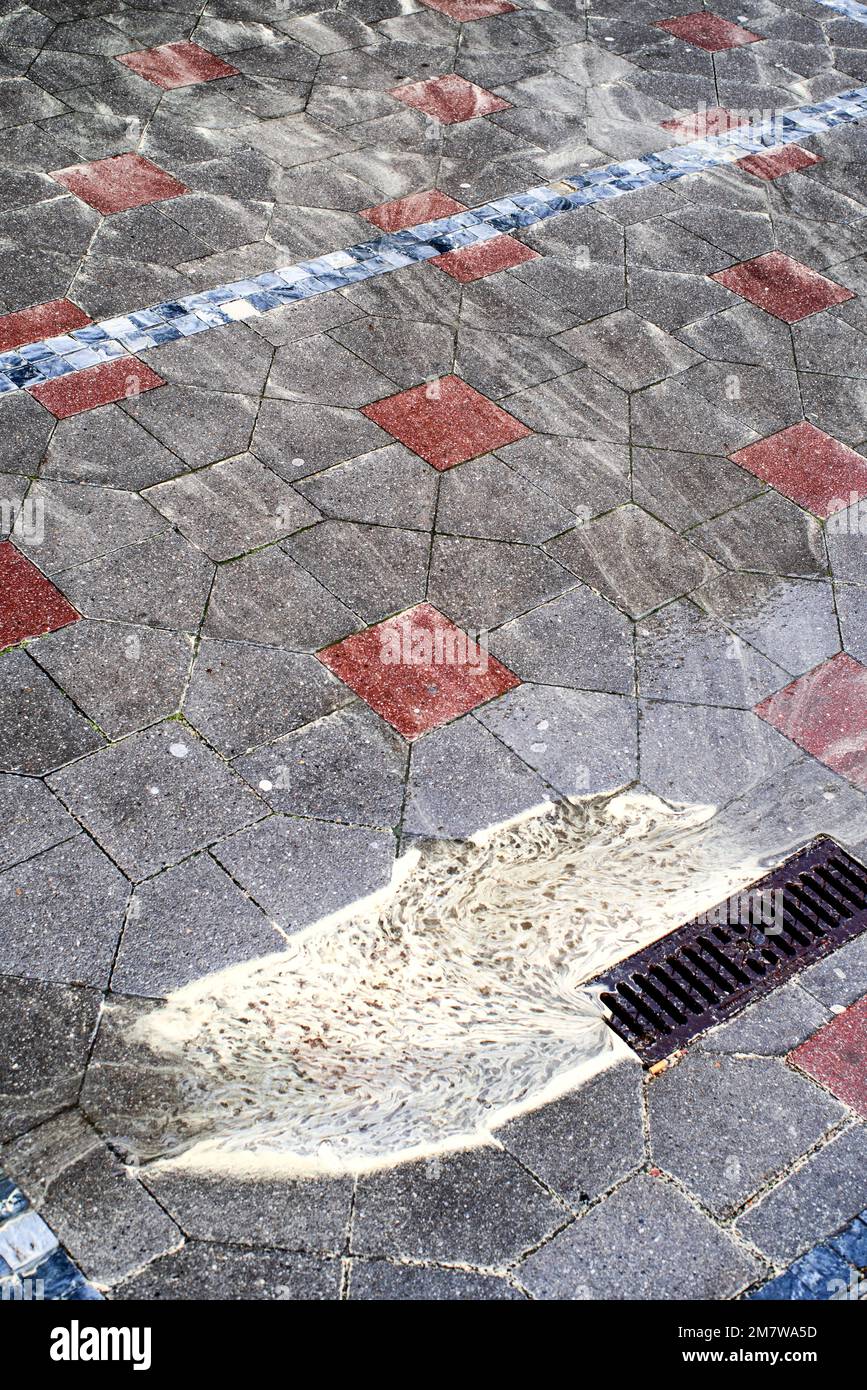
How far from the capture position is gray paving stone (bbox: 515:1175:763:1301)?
3062mm

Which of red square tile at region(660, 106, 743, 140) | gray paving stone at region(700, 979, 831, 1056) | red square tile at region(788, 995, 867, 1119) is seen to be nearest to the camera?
red square tile at region(788, 995, 867, 1119)

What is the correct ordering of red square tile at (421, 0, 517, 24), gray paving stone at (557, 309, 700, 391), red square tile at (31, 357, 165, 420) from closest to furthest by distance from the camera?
1. red square tile at (31, 357, 165, 420)
2. gray paving stone at (557, 309, 700, 391)
3. red square tile at (421, 0, 517, 24)

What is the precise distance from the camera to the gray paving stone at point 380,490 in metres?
5.14

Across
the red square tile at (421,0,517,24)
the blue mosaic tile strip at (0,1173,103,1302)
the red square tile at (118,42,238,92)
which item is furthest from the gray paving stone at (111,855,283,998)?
the red square tile at (421,0,517,24)

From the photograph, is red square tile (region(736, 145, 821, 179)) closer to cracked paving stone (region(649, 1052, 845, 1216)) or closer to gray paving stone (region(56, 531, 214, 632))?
gray paving stone (region(56, 531, 214, 632))

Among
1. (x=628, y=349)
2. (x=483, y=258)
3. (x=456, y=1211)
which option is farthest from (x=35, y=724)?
(x=483, y=258)

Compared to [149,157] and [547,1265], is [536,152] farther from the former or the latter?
[547,1265]

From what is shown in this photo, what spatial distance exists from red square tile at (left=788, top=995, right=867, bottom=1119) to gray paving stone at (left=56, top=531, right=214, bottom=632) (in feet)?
8.47

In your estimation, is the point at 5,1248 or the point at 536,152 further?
the point at 536,152

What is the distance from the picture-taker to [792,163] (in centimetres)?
780
